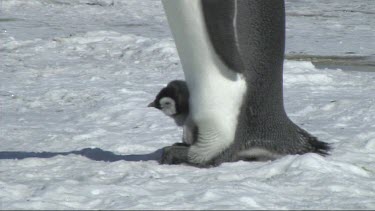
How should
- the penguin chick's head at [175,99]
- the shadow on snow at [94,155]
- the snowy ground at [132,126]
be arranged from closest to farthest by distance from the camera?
the snowy ground at [132,126]
the penguin chick's head at [175,99]
the shadow on snow at [94,155]

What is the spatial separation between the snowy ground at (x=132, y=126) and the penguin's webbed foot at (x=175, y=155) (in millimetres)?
127

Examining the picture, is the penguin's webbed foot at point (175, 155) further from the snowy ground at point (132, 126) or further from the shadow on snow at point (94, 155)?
the shadow on snow at point (94, 155)

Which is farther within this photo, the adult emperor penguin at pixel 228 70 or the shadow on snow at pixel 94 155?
the shadow on snow at pixel 94 155

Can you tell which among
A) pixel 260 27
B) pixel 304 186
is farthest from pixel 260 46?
pixel 304 186

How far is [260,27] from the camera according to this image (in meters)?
3.95

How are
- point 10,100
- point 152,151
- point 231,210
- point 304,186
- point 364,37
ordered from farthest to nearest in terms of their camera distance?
point 364,37
point 10,100
point 152,151
point 304,186
point 231,210

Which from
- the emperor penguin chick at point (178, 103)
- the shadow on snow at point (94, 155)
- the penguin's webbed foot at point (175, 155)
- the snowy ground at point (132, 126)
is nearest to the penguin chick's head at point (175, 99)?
the emperor penguin chick at point (178, 103)

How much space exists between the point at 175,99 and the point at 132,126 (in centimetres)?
126

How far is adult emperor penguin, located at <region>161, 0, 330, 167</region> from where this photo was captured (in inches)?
154

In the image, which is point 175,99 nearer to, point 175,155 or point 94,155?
point 175,155

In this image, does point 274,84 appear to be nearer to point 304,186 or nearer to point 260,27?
point 260,27

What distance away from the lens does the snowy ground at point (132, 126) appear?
331 cm

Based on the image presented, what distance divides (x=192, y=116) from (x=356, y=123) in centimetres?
149

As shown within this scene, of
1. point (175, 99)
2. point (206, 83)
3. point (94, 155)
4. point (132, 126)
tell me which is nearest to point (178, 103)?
point (175, 99)
